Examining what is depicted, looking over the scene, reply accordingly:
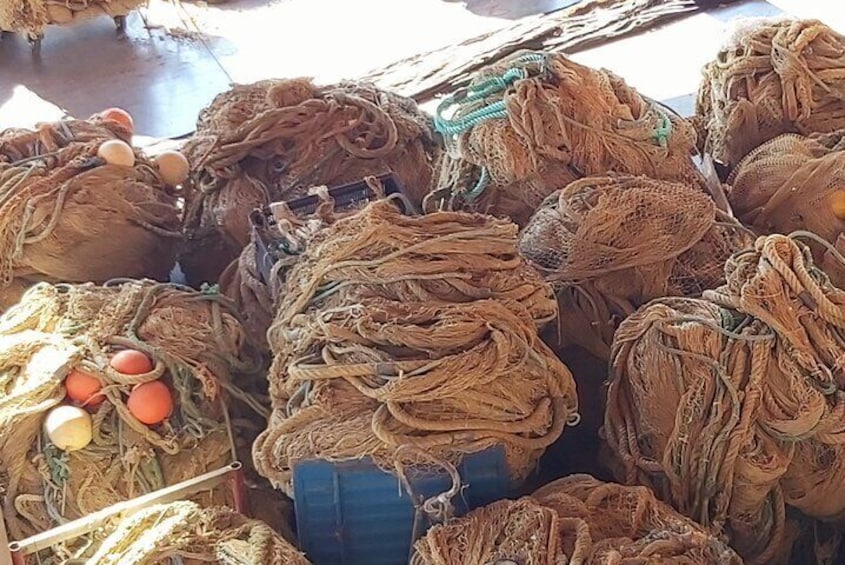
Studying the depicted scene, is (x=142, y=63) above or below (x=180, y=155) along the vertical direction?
below

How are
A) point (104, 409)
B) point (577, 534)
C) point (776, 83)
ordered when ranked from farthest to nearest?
point (776, 83) → point (104, 409) → point (577, 534)

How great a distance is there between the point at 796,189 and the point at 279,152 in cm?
92

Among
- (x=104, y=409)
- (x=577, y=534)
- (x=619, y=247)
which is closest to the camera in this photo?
(x=577, y=534)

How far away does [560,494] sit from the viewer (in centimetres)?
137

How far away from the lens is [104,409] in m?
1.47

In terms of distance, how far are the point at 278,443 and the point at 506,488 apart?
1.00 feet

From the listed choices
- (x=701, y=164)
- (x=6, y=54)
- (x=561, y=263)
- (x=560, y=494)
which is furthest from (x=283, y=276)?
(x=6, y=54)

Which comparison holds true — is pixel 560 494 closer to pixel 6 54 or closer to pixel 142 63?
pixel 142 63

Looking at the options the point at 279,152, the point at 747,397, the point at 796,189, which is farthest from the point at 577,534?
the point at 279,152

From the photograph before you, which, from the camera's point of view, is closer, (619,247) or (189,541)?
(189,541)

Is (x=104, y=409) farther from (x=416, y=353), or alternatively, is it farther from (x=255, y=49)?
(x=255, y=49)

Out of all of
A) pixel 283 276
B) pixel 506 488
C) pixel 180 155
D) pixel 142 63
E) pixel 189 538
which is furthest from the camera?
pixel 142 63

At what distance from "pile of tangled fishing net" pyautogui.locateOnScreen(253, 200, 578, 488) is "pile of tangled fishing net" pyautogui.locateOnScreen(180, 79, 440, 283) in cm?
54

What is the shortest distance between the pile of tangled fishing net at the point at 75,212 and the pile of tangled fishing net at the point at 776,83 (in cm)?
107
